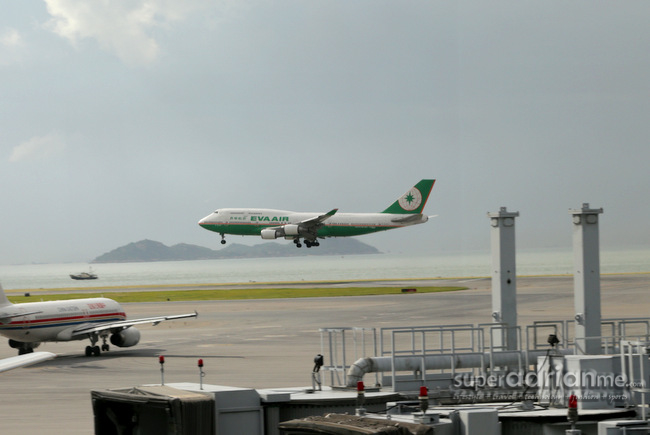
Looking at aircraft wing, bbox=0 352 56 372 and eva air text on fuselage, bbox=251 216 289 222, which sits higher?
eva air text on fuselage, bbox=251 216 289 222

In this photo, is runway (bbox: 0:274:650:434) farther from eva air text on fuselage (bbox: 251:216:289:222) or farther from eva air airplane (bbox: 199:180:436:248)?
eva air text on fuselage (bbox: 251:216:289:222)

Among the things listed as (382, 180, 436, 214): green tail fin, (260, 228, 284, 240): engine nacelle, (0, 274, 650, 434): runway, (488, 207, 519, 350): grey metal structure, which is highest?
(382, 180, 436, 214): green tail fin

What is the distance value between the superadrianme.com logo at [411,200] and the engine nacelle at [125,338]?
7850 centimetres

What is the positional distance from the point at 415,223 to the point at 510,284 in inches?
3812

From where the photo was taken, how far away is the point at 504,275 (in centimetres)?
2767

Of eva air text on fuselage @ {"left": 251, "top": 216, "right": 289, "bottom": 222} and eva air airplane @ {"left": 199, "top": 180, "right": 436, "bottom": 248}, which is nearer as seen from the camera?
eva air airplane @ {"left": 199, "top": 180, "right": 436, "bottom": 248}

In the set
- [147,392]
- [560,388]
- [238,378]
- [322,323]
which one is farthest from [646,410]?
[322,323]

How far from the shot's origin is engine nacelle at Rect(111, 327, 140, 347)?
172ft

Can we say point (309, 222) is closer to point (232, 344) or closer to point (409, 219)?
point (409, 219)

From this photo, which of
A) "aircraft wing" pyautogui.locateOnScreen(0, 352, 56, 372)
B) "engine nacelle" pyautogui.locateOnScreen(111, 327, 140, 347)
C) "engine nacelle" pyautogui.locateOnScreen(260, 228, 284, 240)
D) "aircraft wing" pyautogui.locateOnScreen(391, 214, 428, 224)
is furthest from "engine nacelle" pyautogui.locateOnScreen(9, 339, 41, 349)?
"aircraft wing" pyautogui.locateOnScreen(391, 214, 428, 224)

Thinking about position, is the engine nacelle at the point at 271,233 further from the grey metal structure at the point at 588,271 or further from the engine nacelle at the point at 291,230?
the grey metal structure at the point at 588,271

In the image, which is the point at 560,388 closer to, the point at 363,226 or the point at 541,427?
the point at 541,427

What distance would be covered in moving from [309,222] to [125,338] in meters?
64.4

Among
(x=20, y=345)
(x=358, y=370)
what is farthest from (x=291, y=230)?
(x=358, y=370)
